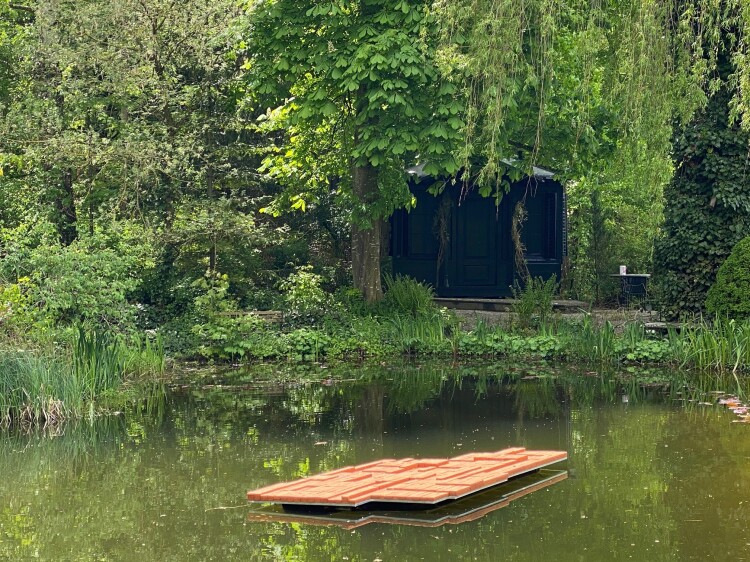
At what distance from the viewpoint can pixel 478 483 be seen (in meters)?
8.19

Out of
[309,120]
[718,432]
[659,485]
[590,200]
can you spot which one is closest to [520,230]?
[590,200]

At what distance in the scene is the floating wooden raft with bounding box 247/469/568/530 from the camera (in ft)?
25.3

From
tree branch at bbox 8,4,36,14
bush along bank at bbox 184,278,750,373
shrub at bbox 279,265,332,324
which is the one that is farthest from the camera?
tree branch at bbox 8,4,36,14

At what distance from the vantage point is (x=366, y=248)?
64.2 ft

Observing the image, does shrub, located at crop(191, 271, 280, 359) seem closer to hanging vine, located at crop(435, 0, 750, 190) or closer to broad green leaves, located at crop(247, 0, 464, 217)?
broad green leaves, located at crop(247, 0, 464, 217)

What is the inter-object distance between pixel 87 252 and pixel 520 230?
11.1 meters

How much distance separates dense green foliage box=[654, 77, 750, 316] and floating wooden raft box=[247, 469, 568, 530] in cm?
860

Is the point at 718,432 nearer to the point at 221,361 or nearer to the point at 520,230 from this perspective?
the point at 221,361

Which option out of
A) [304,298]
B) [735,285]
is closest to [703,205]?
[735,285]

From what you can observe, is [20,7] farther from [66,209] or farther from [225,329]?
[225,329]

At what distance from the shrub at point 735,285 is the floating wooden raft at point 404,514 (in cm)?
755

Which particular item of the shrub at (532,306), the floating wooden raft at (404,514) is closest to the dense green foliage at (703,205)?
the shrub at (532,306)

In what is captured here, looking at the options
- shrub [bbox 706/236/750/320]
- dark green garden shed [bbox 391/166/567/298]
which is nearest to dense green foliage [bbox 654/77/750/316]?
shrub [bbox 706/236/750/320]

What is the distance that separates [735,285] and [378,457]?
7198mm
